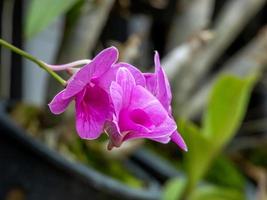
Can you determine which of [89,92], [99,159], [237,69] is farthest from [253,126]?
[89,92]

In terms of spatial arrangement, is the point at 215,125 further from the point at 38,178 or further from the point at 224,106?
the point at 38,178

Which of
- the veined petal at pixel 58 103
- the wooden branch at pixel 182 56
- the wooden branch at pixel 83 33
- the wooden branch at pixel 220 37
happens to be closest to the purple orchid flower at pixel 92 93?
the veined petal at pixel 58 103

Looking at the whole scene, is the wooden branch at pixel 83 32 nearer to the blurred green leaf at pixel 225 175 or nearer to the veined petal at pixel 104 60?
the blurred green leaf at pixel 225 175

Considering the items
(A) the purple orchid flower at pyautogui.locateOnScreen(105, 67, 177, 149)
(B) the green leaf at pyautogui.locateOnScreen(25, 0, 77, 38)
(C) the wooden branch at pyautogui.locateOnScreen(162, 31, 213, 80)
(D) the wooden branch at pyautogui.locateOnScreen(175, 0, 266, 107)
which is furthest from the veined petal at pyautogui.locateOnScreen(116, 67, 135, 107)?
(D) the wooden branch at pyautogui.locateOnScreen(175, 0, 266, 107)

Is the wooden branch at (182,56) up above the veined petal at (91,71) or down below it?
below

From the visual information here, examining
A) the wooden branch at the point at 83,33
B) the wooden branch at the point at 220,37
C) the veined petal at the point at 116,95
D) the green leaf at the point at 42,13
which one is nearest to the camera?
the veined petal at the point at 116,95

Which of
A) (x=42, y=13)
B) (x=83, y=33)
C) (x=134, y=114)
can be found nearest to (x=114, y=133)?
(x=134, y=114)

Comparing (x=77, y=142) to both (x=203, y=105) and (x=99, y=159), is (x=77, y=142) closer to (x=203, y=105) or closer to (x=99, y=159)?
(x=99, y=159)
